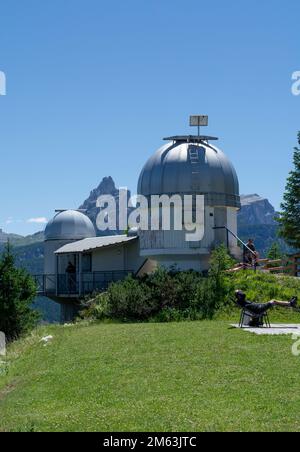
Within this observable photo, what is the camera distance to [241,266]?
30391 millimetres

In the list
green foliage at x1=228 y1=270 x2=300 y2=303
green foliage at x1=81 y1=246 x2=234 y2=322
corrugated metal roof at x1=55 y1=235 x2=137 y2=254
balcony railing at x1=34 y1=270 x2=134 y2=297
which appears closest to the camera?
green foliage at x1=81 y1=246 x2=234 y2=322

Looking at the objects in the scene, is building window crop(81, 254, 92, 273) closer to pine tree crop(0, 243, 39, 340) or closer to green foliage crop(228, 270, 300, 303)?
pine tree crop(0, 243, 39, 340)

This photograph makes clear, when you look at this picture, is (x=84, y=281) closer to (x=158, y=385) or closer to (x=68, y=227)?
(x=68, y=227)

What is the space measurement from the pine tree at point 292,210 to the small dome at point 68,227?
40.9 ft

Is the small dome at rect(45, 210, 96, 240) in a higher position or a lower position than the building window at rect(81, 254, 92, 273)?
higher

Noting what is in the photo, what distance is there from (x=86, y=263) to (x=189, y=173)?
348 inches

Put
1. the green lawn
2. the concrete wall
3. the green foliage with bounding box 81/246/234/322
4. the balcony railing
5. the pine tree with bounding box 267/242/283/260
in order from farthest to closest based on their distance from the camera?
the pine tree with bounding box 267/242/283/260, the concrete wall, the balcony railing, the green foliage with bounding box 81/246/234/322, the green lawn

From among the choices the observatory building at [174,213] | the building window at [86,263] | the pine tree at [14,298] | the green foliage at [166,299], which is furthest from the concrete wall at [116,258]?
the green foliage at [166,299]

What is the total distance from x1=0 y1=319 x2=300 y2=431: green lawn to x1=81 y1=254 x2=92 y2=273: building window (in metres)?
20.6

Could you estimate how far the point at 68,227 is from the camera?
159 ft

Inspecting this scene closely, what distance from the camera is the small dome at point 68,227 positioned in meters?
48.3

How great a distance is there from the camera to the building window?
40.0 meters

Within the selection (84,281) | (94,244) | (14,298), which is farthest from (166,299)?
(94,244)

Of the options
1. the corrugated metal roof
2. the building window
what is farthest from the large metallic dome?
the building window
